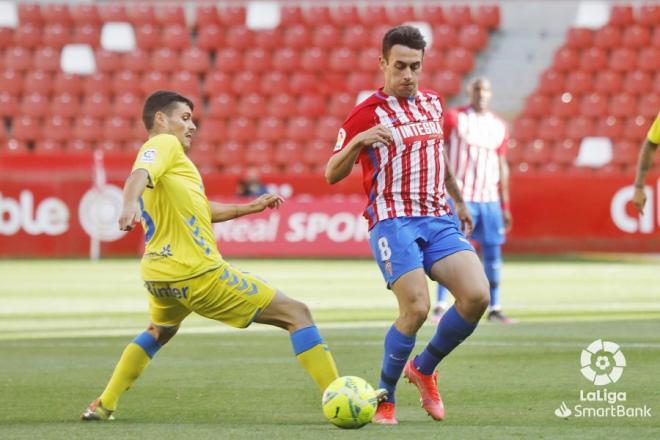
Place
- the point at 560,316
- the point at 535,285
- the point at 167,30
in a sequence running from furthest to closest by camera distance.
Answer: the point at 167,30 → the point at 535,285 → the point at 560,316

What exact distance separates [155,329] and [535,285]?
33.0 feet

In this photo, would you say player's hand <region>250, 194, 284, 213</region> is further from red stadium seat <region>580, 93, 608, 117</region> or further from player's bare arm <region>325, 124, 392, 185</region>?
red stadium seat <region>580, 93, 608, 117</region>

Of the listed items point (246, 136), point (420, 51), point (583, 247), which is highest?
point (420, 51)

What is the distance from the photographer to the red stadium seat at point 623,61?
86.0 ft

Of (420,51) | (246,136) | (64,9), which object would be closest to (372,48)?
(246,136)

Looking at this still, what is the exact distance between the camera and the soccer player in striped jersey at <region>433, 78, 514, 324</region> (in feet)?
41.0

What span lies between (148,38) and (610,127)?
33.5 feet

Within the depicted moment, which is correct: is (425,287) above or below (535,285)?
above

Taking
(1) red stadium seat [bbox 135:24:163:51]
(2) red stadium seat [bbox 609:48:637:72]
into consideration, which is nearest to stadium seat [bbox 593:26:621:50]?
(2) red stadium seat [bbox 609:48:637:72]

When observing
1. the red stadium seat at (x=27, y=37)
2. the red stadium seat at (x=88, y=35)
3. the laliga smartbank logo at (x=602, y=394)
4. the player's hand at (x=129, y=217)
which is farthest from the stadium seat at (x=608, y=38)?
the player's hand at (x=129, y=217)

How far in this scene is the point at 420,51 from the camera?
7160mm

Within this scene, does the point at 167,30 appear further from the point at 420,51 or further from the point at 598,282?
the point at 420,51

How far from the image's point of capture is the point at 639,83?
84.8 feet

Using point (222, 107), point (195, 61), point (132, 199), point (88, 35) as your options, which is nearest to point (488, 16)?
point (222, 107)
